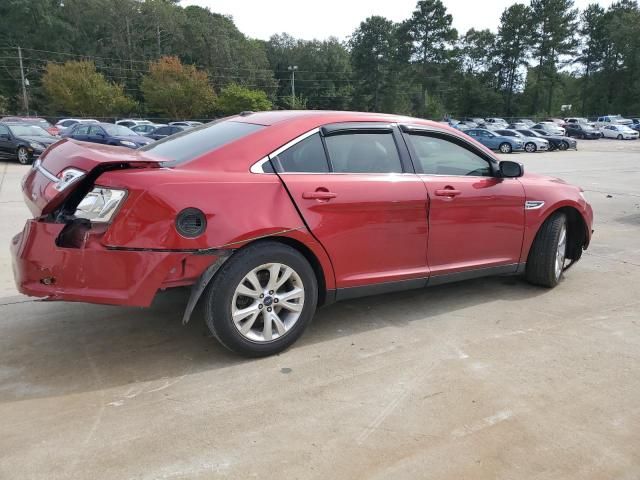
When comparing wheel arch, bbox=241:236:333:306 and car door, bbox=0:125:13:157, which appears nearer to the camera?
wheel arch, bbox=241:236:333:306

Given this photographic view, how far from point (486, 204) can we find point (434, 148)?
642 mm

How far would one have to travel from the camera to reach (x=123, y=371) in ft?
10.8

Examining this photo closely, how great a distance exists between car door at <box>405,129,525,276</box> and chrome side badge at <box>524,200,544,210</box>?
0.18 feet

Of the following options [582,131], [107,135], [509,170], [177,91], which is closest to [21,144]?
[107,135]

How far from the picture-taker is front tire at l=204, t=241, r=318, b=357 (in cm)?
323

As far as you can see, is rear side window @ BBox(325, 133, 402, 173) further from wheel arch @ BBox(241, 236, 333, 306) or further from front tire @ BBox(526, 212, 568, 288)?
front tire @ BBox(526, 212, 568, 288)

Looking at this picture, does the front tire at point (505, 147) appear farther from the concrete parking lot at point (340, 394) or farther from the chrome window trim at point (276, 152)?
the chrome window trim at point (276, 152)

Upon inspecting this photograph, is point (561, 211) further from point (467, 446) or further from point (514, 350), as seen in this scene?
point (467, 446)

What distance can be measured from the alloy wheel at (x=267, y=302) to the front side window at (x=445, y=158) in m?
1.43

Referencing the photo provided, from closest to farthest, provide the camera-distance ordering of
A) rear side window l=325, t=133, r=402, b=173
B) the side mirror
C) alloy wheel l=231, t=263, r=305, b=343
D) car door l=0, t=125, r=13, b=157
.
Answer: alloy wheel l=231, t=263, r=305, b=343 < rear side window l=325, t=133, r=402, b=173 < the side mirror < car door l=0, t=125, r=13, b=157

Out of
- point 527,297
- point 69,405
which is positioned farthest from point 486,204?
point 69,405

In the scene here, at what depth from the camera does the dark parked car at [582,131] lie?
46941mm

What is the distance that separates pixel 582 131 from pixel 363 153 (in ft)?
164

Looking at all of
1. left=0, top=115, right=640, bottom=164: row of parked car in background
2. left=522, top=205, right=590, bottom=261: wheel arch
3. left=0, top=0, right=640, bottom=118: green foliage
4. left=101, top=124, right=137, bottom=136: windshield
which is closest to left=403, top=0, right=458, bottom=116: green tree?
left=0, top=0, right=640, bottom=118: green foliage
